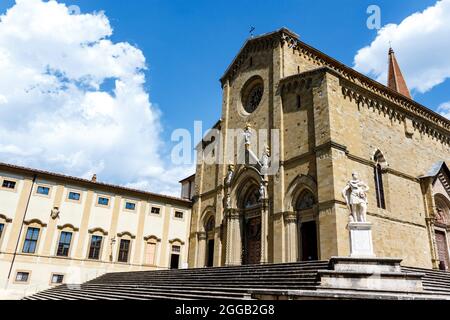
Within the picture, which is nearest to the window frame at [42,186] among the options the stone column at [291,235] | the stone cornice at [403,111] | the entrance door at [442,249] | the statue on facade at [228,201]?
the statue on facade at [228,201]

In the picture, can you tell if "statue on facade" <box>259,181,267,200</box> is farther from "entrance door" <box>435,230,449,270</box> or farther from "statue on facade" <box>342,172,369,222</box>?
"entrance door" <box>435,230,449,270</box>

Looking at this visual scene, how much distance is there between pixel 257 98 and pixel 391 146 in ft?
32.7

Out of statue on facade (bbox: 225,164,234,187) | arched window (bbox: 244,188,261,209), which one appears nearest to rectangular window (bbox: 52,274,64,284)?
statue on facade (bbox: 225,164,234,187)

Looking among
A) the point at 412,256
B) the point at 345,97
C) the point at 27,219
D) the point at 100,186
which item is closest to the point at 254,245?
the point at 412,256

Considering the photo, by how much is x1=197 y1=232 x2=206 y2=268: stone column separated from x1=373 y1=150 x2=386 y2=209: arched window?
43.9 feet

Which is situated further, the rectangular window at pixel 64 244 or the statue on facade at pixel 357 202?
the rectangular window at pixel 64 244

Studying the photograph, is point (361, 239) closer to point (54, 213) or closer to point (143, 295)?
point (143, 295)

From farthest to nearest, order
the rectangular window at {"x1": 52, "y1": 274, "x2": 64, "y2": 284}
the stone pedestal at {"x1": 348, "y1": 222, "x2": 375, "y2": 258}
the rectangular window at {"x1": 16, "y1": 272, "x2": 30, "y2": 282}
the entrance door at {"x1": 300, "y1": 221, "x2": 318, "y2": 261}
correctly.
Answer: the rectangular window at {"x1": 52, "y1": 274, "x2": 64, "y2": 284}, the rectangular window at {"x1": 16, "y1": 272, "x2": 30, "y2": 282}, the entrance door at {"x1": 300, "y1": 221, "x2": 318, "y2": 261}, the stone pedestal at {"x1": 348, "y1": 222, "x2": 375, "y2": 258}

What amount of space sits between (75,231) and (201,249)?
9411 mm

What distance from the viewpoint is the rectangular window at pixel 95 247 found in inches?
956

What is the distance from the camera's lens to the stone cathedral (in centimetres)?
1783

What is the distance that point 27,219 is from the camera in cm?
2247

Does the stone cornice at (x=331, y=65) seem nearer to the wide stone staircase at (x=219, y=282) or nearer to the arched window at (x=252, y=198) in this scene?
the arched window at (x=252, y=198)

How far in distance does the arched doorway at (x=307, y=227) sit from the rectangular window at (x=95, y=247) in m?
14.9
